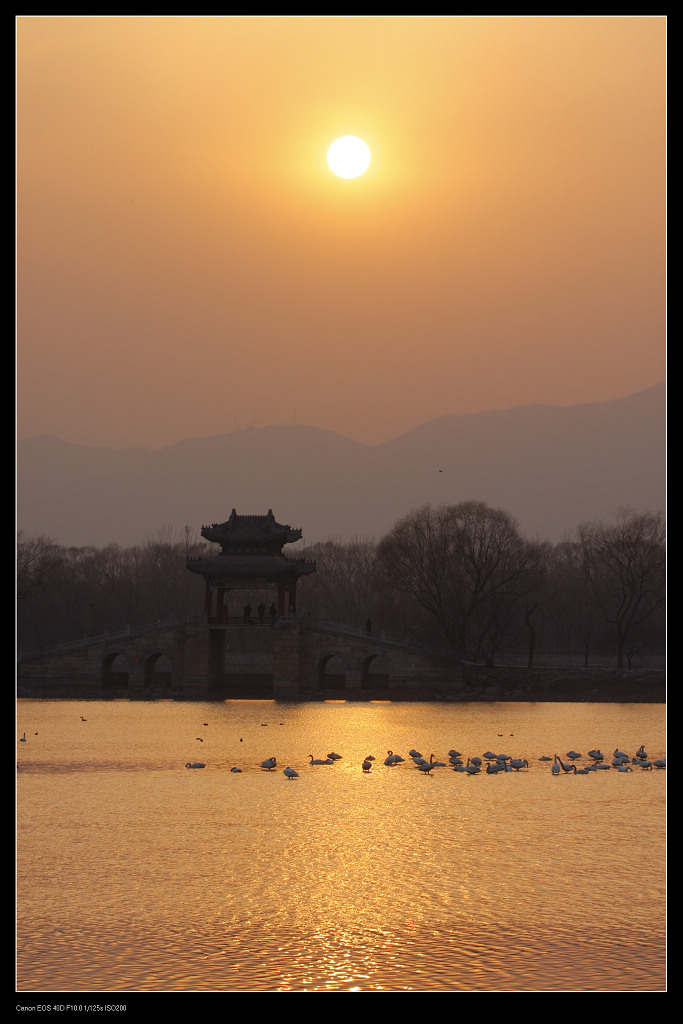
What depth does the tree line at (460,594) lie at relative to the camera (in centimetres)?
6788

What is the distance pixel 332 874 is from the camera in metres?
19.5

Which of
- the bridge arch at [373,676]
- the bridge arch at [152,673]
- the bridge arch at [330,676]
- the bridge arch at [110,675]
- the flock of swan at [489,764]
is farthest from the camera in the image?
the bridge arch at [152,673]

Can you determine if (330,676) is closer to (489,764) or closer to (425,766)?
(489,764)

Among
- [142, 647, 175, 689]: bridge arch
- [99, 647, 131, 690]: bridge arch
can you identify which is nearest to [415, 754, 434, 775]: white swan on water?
[142, 647, 175, 689]: bridge arch

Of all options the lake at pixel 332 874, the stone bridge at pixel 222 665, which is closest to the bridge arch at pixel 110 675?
the stone bridge at pixel 222 665

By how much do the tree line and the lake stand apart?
1186 inches

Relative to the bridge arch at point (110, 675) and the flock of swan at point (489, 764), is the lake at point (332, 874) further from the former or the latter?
the bridge arch at point (110, 675)

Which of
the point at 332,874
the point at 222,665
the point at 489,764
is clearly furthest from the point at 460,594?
the point at 332,874

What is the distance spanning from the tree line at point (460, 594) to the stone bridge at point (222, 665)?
348cm

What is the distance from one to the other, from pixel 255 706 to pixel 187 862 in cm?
3814

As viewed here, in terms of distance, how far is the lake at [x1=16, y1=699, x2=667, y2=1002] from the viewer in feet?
46.6

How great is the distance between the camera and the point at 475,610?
71.1 m
